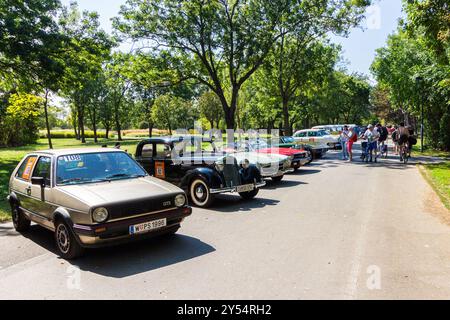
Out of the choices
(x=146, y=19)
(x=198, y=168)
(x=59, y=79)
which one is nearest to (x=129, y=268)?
(x=198, y=168)

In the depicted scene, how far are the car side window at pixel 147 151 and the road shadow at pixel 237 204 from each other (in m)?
2.31

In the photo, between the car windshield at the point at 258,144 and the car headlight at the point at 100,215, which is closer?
the car headlight at the point at 100,215

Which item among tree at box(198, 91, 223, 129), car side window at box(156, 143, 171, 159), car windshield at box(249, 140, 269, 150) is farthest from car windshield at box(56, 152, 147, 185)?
tree at box(198, 91, 223, 129)

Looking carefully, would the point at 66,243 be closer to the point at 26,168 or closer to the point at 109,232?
the point at 109,232

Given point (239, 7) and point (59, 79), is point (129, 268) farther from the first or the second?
point (239, 7)

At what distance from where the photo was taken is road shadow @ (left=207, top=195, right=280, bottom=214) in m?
8.66

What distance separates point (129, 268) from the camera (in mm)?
4949

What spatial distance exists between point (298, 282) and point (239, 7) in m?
21.8

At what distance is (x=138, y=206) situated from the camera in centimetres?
533

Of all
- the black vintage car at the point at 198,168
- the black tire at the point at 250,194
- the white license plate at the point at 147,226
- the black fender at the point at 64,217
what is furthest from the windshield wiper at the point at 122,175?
the black tire at the point at 250,194

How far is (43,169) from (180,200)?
8.30 feet

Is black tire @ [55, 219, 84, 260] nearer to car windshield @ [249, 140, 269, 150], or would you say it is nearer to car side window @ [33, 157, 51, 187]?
car side window @ [33, 157, 51, 187]

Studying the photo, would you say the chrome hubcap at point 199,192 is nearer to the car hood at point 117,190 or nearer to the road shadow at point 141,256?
the road shadow at point 141,256

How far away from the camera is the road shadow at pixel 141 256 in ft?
16.2
